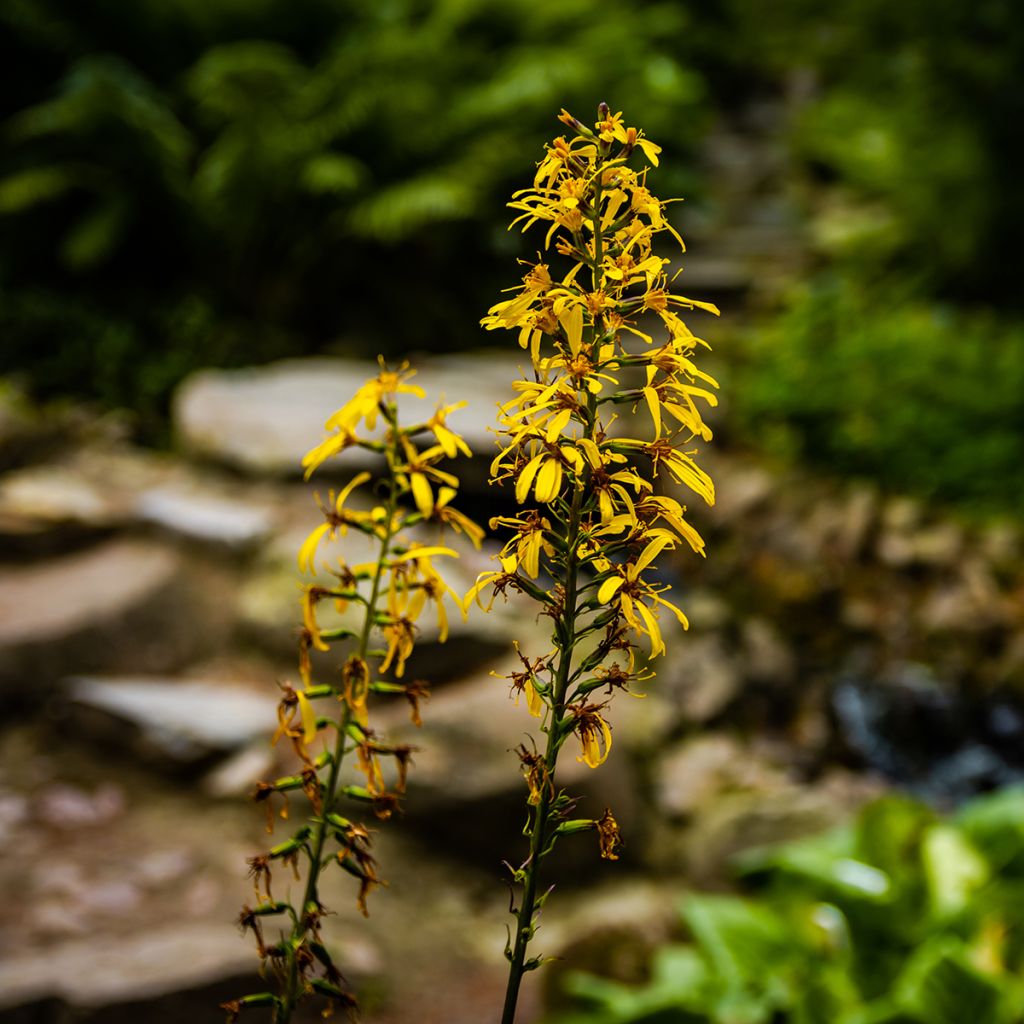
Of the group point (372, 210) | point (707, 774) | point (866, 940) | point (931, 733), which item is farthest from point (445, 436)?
point (372, 210)

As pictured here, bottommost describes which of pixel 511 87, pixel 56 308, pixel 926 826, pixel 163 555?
pixel 926 826

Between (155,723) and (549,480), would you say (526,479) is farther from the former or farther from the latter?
(155,723)

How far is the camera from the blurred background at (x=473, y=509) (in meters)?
2.80

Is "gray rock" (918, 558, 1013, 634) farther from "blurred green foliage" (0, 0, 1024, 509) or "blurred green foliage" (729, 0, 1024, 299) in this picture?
"blurred green foliage" (729, 0, 1024, 299)

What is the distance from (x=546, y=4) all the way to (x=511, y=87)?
6.42 ft

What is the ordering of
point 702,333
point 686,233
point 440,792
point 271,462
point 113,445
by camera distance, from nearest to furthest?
point 440,792, point 271,462, point 113,445, point 702,333, point 686,233

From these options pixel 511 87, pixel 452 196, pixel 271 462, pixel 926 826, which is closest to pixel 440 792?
pixel 926 826

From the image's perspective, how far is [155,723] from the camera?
340 centimetres

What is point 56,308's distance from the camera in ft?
19.0

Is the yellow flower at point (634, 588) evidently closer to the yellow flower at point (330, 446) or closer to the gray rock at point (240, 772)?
the yellow flower at point (330, 446)

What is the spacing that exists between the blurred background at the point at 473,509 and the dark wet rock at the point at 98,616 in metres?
0.02

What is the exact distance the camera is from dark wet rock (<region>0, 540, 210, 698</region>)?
11.8ft

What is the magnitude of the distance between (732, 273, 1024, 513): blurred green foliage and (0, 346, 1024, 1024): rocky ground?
24 centimetres

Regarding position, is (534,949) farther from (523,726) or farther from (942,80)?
(942,80)
